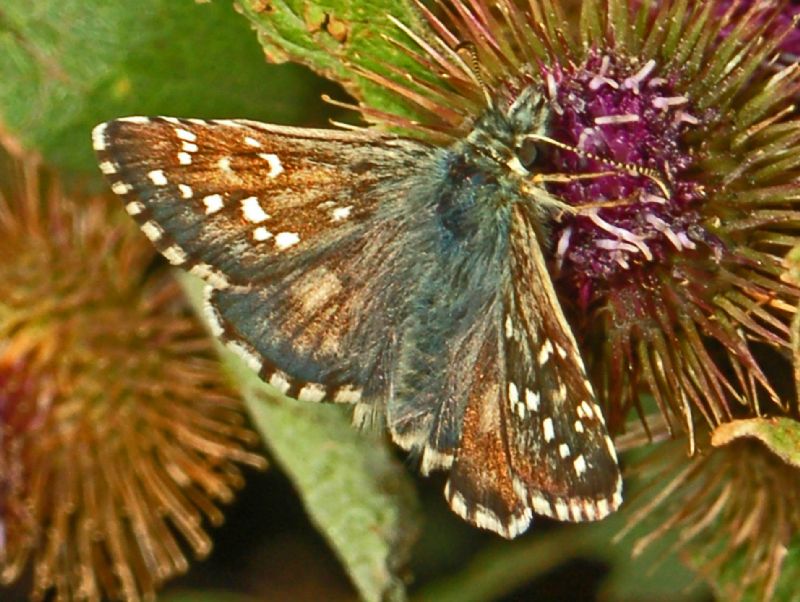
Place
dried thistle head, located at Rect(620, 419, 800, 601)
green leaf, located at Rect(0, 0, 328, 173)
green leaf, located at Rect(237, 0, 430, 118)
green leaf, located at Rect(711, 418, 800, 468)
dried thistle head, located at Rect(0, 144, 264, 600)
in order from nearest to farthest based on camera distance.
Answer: green leaf, located at Rect(711, 418, 800, 468) → green leaf, located at Rect(237, 0, 430, 118) → dried thistle head, located at Rect(620, 419, 800, 601) → green leaf, located at Rect(0, 0, 328, 173) → dried thistle head, located at Rect(0, 144, 264, 600)

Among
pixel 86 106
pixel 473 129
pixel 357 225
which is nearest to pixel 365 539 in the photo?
pixel 357 225

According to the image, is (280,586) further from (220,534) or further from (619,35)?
(619,35)

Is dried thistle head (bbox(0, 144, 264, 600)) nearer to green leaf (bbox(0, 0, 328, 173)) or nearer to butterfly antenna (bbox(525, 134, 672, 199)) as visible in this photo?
green leaf (bbox(0, 0, 328, 173))

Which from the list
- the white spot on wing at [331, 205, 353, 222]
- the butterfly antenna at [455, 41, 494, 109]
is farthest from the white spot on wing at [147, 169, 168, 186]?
the butterfly antenna at [455, 41, 494, 109]

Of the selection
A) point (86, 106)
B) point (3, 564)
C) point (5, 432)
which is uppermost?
point (86, 106)

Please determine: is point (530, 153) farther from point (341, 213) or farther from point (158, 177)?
point (158, 177)

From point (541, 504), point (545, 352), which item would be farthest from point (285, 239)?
point (541, 504)
